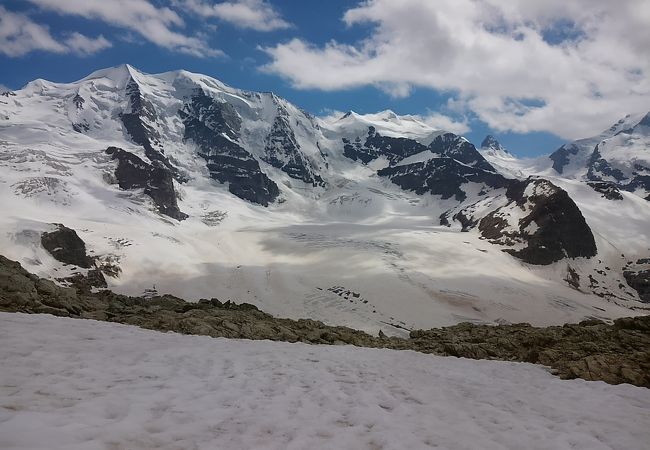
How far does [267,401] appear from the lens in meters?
9.39

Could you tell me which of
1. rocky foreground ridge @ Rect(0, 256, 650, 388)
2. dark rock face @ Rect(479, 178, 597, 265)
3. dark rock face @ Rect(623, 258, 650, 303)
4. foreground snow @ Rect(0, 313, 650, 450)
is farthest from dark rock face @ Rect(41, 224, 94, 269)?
dark rock face @ Rect(623, 258, 650, 303)

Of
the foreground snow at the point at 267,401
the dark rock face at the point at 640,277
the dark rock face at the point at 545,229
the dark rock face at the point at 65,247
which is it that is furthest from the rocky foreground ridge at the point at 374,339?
the dark rock face at the point at 640,277

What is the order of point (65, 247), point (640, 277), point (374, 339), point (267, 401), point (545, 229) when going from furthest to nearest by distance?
point (545, 229) → point (640, 277) → point (65, 247) → point (374, 339) → point (267, 401)

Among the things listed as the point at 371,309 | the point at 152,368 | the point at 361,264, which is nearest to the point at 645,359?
the point at 152,368

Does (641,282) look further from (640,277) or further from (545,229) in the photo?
(545,229)

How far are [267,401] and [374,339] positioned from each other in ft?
42.7

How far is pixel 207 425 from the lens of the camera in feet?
25.5

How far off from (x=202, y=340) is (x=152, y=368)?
4.87 meters

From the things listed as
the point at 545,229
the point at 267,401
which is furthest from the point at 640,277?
the point at 267,401

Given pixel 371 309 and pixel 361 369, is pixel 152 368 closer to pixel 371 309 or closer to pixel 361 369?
pixel 361 369

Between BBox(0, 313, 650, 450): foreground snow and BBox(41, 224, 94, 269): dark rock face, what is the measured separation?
3848 inches

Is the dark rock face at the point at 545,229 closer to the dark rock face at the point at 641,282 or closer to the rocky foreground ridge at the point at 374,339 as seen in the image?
the dark rock face at the point at 641,282

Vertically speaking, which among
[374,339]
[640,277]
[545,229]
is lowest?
[374,339]

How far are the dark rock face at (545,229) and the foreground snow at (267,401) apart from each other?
171 meters
